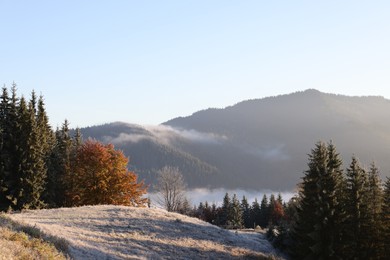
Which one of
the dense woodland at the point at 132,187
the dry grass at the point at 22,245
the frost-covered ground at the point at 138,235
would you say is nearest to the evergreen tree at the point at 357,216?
the dense woodland at the point at 132,187

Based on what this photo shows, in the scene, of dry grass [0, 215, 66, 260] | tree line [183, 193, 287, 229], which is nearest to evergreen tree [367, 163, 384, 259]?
dry grass [0, 215, 66, 260]

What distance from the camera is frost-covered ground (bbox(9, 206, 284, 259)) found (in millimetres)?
30781

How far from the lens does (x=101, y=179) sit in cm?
6047

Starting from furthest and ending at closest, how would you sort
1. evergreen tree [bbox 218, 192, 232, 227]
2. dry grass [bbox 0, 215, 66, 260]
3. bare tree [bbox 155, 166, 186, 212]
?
1. evergreen tree [bbox 218, 192, 232, 227]
2. bare tree [bbox 155, 166, 186, 212]
3. dry grass [bbox 0, 215, 66, 260]

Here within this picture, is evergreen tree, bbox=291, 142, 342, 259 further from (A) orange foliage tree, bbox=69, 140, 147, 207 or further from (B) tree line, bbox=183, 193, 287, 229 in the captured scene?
(B) tree line, bbox=183, 193, 287, 229

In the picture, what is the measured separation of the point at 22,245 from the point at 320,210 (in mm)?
27701

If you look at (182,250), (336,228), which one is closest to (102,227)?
(182,250)

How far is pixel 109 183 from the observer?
6131 cm

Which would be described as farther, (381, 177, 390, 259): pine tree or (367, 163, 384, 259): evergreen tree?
(367, 163, 384, 259): evergreen tree

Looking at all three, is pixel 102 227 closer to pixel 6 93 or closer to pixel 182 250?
pixel 182 250

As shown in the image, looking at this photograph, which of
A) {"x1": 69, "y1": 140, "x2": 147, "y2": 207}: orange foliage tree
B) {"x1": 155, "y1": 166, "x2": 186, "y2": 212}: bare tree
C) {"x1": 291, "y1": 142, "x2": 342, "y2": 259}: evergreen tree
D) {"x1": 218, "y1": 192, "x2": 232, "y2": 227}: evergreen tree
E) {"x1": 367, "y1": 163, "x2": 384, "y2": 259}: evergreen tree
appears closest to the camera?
{"x1": 367, "y1": 163, "x2": 384, "y2": 259}: evergreen tree

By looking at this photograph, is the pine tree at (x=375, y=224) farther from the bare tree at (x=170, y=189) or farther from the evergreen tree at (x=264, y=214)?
the evergreen tree at (x=264, y=214)

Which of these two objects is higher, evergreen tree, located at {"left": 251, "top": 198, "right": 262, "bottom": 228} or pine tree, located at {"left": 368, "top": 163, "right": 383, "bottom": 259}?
pine tree, located at {"left": 368, "top": 163, "right": 383, "bottom": 259}

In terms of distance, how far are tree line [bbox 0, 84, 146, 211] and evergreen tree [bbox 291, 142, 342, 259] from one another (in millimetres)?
28705
